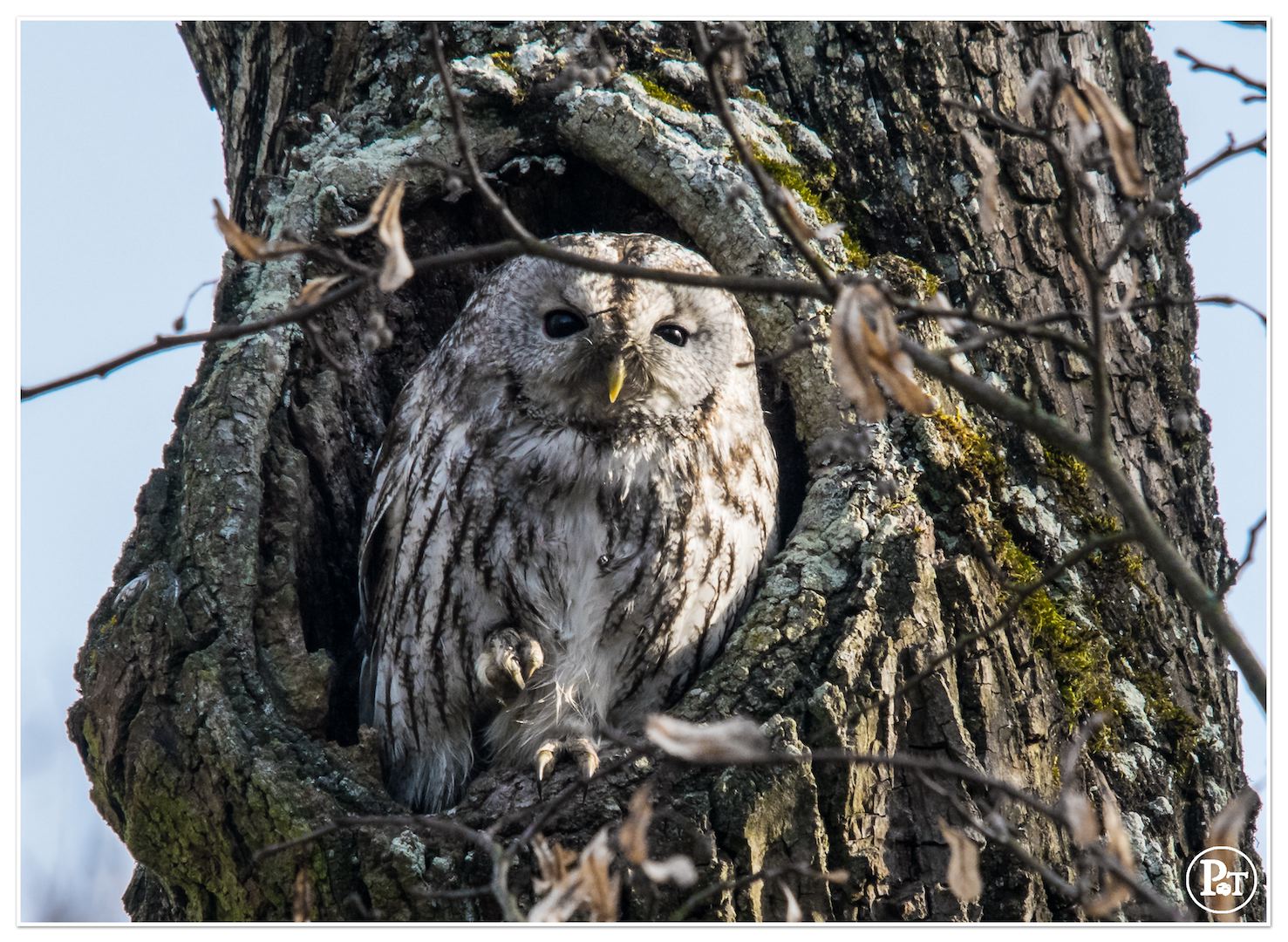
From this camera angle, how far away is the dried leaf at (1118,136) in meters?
1.23

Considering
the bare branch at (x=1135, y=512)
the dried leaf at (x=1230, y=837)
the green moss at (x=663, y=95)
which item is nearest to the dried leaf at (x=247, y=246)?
the bare branch at (x=1135, y=512)

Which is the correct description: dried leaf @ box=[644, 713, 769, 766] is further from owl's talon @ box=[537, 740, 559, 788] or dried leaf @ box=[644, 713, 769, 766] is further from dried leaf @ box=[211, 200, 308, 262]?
owl's talon @ box=[537, 740, 559, 788]

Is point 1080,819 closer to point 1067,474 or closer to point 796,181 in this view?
point 1067,474

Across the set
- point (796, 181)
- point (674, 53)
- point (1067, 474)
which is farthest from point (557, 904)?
point (674, 53)

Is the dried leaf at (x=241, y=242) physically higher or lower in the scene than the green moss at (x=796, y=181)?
lower

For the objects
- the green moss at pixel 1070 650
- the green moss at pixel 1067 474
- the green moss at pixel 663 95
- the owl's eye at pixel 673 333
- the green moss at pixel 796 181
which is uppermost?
the green moss at pixel 663 95

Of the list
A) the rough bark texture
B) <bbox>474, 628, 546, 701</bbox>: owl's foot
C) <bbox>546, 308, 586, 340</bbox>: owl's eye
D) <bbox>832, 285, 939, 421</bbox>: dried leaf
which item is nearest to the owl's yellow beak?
<bbox>546, 308, 586, 340</bbox>: owl's eye

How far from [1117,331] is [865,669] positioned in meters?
1.08

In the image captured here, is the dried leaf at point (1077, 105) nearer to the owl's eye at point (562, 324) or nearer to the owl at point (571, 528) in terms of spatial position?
the owl at point (571, 528)

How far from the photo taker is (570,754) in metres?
2.44

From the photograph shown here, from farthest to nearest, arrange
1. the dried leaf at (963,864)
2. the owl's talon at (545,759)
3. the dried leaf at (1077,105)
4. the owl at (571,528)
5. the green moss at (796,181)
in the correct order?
the green moss at (796,181), the owl at (571,528), the owl's talon at (545,759), the dried leaf at (963,864), the dried leaf at (1077,105)

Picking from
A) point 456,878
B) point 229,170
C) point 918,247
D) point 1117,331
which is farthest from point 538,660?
point 229,170

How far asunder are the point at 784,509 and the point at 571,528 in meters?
0.64

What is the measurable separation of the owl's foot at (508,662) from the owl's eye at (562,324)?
2.20ft
